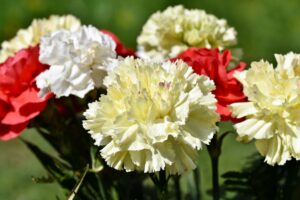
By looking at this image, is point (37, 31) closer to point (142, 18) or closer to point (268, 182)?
point (268, 182)

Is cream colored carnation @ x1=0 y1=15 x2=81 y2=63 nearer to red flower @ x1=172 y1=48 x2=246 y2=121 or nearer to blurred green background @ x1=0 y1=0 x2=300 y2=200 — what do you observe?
red flower @ x1=172 y1=48 x2=246 y2=121

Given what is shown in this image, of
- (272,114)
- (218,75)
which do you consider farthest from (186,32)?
(272,114)

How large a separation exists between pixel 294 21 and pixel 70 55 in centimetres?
179

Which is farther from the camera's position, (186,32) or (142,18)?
(142,18)

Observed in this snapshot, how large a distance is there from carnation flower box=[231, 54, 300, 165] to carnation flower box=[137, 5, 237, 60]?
24 centimetres

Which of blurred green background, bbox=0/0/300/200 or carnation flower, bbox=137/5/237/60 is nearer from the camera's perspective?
carnation flower, bbox=137/5/237/60

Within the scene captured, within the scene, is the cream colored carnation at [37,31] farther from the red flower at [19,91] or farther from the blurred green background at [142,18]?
the blurred green background at [142,18]

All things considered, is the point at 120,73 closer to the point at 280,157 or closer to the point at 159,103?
the point at 159,103

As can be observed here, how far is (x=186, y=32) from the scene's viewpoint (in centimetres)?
111

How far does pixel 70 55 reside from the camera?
0.95m

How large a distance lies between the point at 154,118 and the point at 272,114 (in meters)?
0.14

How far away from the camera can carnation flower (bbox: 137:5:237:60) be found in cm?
110

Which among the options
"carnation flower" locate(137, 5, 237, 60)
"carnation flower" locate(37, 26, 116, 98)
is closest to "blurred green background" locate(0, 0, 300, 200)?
"carnation flower" locate(137, 5, 237, 60)

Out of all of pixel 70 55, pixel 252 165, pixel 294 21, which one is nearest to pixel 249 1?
pixel 294 21
